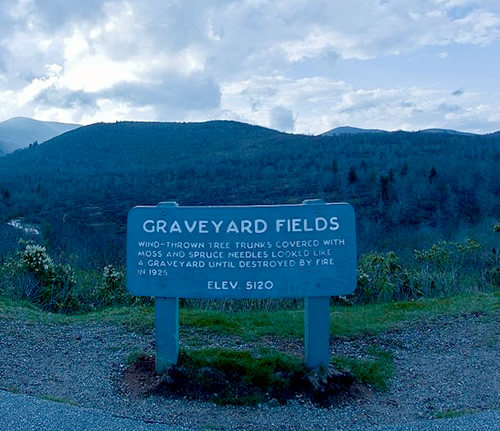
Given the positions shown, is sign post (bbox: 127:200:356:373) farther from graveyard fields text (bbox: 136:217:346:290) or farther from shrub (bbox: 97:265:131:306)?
shrub (bbox: 97:265:131:306)

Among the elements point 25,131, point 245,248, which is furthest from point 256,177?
point 25,131

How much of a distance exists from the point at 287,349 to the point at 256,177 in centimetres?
3998

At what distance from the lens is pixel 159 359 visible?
5203 mm

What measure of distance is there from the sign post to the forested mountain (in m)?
15.9

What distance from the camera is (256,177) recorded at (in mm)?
45750

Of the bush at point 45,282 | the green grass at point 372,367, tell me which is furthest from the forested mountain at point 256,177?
the green grass at point 372,367

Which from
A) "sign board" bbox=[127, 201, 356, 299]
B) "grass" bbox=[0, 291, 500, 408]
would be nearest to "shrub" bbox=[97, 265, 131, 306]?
"grass" bbox=[0, 291, 500, 408]

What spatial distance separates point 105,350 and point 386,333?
2.69 metres

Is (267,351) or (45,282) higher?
(45,282)

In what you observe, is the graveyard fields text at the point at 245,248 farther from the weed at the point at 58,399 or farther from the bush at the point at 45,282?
the bush at the point at 45,282

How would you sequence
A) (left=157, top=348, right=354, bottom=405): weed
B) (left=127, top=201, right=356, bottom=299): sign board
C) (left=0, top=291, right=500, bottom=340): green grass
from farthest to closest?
1. (left=0, top=291, right=500, bottom=340): green grass
2. (left=127, top=201, right=356, bottom=299): sign board
3. (left=157, top=348, right=354, bottom=405): weed

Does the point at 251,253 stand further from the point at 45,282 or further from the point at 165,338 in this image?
the point at 45,282

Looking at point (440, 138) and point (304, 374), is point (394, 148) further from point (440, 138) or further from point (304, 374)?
point (304, 374)

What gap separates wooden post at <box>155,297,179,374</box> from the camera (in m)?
5.20
